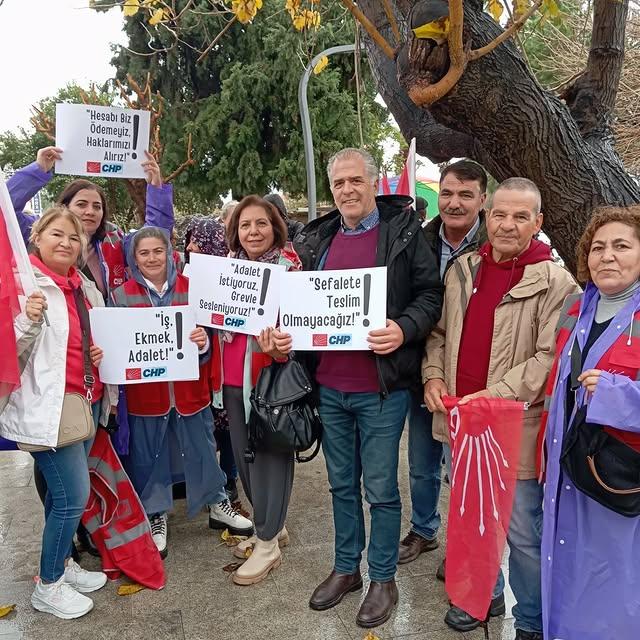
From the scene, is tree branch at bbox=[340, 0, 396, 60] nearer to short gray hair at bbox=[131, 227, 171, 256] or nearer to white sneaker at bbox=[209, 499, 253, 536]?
short gray hair at bbox=[131, 227, 171, 256]

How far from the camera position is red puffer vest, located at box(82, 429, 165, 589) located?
3.34 m

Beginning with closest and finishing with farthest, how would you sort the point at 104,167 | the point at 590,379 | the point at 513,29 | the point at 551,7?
1. the point at 590,379
2. the point at 551,7
3. the point at 513,29
4. the point at 104,167

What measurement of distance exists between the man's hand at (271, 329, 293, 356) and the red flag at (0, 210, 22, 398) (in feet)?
3.78

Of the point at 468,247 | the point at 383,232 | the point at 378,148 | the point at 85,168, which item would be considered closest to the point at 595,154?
the point at 468,247

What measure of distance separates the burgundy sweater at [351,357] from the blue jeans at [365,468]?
53 mm

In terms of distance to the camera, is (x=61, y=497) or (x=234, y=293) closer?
(x=61, y=497)

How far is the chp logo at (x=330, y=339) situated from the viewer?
2863 millimetres

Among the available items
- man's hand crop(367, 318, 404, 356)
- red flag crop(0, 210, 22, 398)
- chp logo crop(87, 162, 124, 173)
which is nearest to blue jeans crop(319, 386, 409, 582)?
man's hand crop(367, 318, 404, 356)

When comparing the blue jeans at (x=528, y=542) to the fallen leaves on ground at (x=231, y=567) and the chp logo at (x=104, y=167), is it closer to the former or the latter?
the fallen leaves on ground at (x=231, y=567)

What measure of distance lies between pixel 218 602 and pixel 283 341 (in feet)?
4.68

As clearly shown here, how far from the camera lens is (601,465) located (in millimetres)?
2168

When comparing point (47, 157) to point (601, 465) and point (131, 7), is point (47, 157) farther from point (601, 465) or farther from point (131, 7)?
point (601, 465)

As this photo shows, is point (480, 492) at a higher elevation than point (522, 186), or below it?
below

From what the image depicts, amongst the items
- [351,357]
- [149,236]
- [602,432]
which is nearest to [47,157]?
[149,236]
